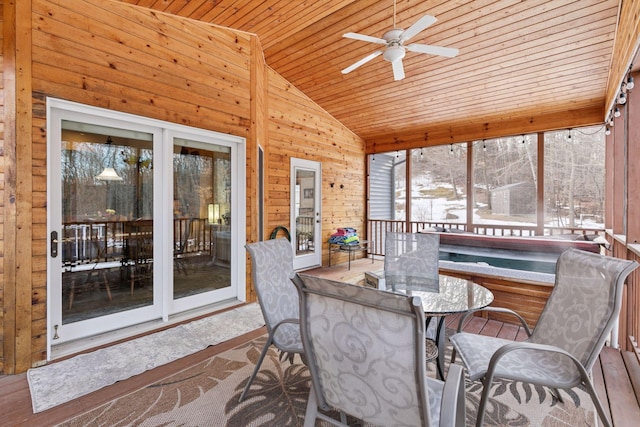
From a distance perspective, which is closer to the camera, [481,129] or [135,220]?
[135,220]

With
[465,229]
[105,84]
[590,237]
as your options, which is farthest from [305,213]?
[590,237]

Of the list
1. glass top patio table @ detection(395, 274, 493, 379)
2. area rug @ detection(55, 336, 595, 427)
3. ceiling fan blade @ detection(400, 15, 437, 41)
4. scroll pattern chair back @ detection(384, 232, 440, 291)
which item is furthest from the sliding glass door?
glass top patio table @ detection(395, 274, 493, 379)

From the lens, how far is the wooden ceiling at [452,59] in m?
3.47

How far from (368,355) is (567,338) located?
1.39 m

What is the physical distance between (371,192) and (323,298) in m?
6.61

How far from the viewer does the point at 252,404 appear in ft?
6.38

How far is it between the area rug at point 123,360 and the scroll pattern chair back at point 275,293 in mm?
992

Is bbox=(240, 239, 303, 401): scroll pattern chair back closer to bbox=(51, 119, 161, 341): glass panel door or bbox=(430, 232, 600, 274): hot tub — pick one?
bbox=(51, 119, 161, 341): glass panel door

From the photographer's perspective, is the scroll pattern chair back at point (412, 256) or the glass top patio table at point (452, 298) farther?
the scroll pattern chair back at point (412, 256)

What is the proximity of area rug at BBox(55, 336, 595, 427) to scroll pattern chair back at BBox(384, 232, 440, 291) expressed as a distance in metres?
0.79

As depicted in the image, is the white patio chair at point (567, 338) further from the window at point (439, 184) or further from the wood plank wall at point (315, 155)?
the window at point (439, 184)

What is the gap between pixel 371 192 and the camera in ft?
24.9

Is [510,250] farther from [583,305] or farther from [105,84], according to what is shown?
[105,84]

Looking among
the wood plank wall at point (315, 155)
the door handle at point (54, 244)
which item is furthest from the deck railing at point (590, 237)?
the door handle at point (54, 244)
